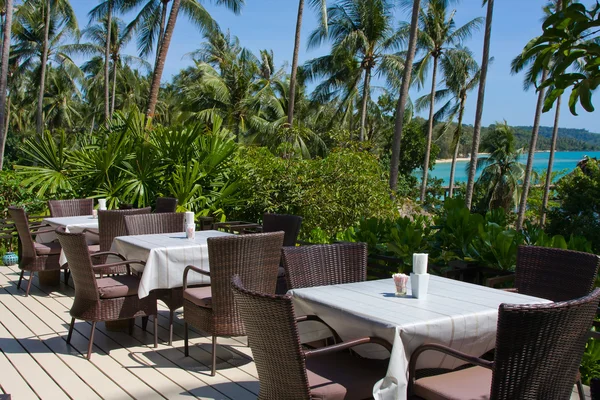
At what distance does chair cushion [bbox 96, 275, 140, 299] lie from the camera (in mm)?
4336

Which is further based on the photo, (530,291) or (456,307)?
(530,291)

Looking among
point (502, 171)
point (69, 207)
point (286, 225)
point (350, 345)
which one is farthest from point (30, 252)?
point (502, 171)

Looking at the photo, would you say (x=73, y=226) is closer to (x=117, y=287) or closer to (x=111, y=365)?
(x=117, y=287)

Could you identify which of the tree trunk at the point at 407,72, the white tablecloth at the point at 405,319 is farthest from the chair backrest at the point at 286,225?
the tree trunk at the point at 407,72

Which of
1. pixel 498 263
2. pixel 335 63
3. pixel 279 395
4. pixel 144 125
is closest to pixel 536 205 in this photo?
pixel 335 63

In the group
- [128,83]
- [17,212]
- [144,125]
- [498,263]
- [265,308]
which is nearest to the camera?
[265,308]

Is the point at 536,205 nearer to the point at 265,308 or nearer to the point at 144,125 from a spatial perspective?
the point at 144,125

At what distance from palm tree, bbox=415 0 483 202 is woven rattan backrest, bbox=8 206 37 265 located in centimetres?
2942

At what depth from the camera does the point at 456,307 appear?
279 cm

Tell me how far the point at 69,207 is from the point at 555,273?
20.5ft

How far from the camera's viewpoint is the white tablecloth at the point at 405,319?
2434mm

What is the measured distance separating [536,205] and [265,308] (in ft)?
113

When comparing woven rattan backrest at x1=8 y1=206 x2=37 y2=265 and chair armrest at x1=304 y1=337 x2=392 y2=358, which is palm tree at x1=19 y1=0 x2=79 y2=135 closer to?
woven rattan backrest at x1=8 y1=206 x2=37 y2=265

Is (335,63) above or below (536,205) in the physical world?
above
